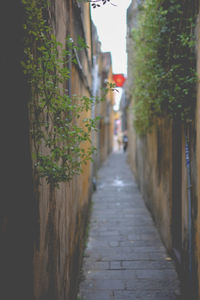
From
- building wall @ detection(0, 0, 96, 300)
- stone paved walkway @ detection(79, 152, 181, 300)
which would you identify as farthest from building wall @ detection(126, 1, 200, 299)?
building wall @ detection(0, 0, 96, 300)

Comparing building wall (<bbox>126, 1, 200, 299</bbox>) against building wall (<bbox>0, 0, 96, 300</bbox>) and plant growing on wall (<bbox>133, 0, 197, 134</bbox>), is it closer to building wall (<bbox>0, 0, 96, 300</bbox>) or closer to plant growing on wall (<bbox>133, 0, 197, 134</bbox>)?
plant growing on wall (<bbox>133, 0, 197, 134</bbox>)

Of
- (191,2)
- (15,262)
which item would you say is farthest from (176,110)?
(15,262)

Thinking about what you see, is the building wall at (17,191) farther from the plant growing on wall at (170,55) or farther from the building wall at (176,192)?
the plant growing on wall at (170,55)

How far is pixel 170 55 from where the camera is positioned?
425cm

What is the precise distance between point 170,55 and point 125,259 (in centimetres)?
347

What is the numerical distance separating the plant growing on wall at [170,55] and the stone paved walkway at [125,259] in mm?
2458

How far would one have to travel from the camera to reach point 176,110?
3953mm

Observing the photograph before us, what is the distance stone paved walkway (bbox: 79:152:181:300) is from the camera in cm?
416

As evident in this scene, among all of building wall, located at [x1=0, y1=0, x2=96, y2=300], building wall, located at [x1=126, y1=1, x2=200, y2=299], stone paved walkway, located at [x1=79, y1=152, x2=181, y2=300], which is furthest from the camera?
stone paved walkway, located at [x1=79, y1=152, x2=181, y2=300]

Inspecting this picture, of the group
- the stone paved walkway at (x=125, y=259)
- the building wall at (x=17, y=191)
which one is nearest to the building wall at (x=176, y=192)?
the stone paved walkway at (x=125, y=259)

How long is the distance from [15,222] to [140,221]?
18.9 feet

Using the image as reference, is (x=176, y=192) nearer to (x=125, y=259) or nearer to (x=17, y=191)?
(x=125, y=259)

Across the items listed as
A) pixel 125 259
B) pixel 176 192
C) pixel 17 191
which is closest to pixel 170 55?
pixel 176 192

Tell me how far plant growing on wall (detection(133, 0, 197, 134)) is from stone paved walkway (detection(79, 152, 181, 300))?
2.46m
